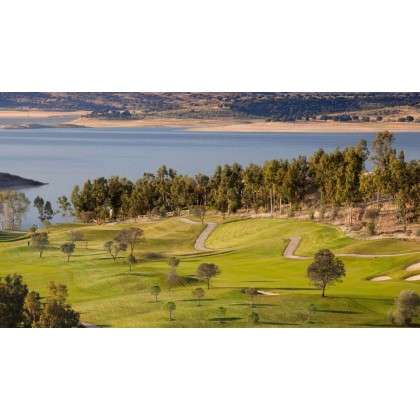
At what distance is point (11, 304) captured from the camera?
15.3 metres

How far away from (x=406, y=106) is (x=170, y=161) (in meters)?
5.97

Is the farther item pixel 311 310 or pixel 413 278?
pixel 413 278

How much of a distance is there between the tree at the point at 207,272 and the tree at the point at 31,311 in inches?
148

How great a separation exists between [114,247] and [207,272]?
241 cm

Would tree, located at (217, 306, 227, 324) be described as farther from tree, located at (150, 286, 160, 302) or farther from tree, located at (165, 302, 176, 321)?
tree, located at (150, 286, 160, 302)


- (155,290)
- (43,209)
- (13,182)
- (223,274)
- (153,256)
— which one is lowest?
(155,290)

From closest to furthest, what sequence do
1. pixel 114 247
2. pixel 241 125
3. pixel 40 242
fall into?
pixel 114 247 → pixel 40 242 → pixel 241 125

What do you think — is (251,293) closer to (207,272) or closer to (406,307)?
(207,272)

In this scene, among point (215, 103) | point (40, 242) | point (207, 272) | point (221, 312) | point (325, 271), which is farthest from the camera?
point (215, 103)

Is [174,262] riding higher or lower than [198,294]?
higher

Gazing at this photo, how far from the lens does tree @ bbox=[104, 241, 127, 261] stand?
16172mm

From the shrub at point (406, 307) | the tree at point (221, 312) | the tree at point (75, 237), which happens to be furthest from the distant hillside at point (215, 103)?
the tree at point (221, 312)

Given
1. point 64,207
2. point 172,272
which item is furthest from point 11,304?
point 172,272

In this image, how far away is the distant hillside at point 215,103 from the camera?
16.2 metres
